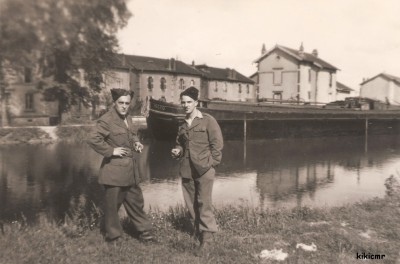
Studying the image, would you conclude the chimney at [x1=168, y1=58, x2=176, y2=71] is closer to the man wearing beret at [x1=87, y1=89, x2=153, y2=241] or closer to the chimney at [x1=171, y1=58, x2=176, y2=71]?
the chimney at [x1=171, y1=58, x2=176, y2=71]

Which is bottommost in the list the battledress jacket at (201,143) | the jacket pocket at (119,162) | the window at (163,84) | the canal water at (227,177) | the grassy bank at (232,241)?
the canal water at (227,177)

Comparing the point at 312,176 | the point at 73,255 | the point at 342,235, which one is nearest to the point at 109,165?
the point at 73,255

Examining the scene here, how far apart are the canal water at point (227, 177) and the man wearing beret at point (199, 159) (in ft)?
2.27

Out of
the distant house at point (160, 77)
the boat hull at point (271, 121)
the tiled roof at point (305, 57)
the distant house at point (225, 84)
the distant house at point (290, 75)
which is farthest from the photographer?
the distant house at point (225, 84)

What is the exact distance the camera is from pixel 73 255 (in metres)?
4.25

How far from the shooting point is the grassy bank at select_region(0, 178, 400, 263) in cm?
427

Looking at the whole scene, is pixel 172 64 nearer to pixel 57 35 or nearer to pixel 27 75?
pixel 27 75

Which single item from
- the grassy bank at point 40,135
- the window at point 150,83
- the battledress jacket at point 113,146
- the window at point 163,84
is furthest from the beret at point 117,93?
the window at point 163,84

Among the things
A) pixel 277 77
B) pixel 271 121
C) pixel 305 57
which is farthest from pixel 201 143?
pixel 305 57

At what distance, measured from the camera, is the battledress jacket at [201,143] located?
4.79m

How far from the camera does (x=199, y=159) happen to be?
476cm

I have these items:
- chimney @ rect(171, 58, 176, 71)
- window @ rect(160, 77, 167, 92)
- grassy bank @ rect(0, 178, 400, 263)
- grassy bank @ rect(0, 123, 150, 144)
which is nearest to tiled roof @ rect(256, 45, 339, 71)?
chimney @ rect(171, 58, 176, 71)

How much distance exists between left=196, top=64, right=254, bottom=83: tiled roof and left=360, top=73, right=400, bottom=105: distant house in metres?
17.7

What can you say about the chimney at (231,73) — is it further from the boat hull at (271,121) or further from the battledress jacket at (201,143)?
the battledress jacket at (201,143)
